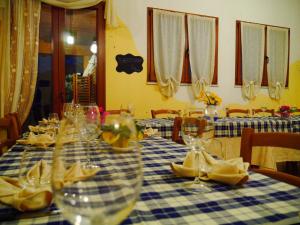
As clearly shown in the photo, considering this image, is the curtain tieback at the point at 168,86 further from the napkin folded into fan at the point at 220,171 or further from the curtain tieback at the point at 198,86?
the napkin folded into fan at the point at 220,171

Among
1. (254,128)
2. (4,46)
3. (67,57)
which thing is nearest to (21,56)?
(4,46)

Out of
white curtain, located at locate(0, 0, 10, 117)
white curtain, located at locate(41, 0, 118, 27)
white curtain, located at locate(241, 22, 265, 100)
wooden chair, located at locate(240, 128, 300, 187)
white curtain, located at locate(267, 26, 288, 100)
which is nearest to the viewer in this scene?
wooden chair, located at locate(240, 128, 300, 187)

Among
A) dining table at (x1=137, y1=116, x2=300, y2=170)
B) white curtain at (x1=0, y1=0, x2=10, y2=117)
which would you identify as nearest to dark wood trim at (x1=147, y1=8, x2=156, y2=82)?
dining table at (x1=137, y1=116, x2=300, y2=170)

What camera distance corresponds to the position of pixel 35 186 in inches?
23.1

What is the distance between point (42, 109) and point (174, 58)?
2053 mm

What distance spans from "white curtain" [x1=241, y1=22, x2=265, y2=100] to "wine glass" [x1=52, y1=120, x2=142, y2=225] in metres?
4.50

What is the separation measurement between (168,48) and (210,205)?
3657 mm

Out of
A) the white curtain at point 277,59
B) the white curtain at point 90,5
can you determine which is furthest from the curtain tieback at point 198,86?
the white curtain at point 90,5

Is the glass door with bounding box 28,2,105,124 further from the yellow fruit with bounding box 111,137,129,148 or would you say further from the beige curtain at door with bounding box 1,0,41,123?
the yellow fruit with bounding box 111,137,129,148

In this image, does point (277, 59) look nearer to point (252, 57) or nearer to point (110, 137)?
point (252, 57)

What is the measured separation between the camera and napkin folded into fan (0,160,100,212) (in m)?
0.37

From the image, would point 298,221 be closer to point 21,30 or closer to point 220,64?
point 21,30

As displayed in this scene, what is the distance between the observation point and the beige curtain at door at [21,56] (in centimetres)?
338

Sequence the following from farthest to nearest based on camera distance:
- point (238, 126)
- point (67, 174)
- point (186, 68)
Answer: point (186, 68), point (238, 126), point (67, 174)
